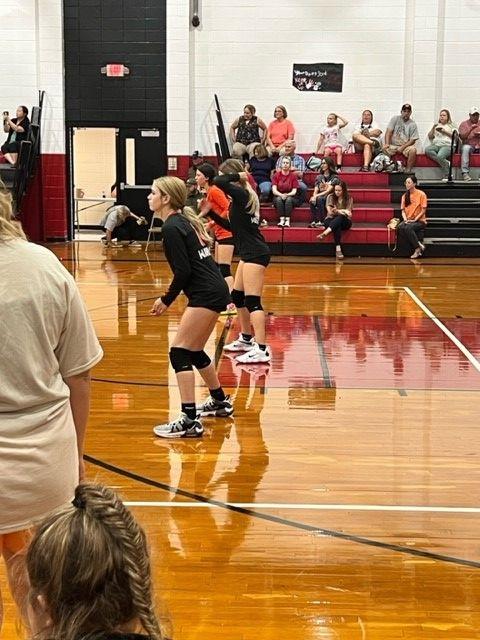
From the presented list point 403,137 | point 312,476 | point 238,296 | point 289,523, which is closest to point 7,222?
point 289,523

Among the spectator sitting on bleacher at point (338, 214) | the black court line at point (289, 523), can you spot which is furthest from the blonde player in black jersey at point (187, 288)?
the spectator sitting on bleacher at point (338, 214)

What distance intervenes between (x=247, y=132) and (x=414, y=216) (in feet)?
12.8

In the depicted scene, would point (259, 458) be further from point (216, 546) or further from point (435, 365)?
point (435, 365)

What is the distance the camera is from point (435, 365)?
808 cm

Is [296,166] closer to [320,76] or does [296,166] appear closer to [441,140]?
[320,76]

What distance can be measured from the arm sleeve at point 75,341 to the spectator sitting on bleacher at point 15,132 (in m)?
15.6

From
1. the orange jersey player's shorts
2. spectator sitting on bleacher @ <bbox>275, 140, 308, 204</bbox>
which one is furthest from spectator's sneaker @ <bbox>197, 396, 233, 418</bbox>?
spectator sitting on bleacher @ <bbox>275, 140, 308, 204</bbox>

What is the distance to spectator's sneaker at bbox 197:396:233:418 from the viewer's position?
21.5ft

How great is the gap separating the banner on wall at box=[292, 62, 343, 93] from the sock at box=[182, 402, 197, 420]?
45.0ft

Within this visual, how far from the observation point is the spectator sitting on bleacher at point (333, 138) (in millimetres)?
18250

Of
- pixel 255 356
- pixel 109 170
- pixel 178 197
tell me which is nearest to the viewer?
pixel 178 197

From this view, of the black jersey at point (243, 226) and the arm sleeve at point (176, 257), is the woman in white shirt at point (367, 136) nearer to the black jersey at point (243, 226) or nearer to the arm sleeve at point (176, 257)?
the black jersey at point (243, 226)

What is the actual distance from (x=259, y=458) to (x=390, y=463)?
790 mm

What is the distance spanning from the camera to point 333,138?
60.3 feet
